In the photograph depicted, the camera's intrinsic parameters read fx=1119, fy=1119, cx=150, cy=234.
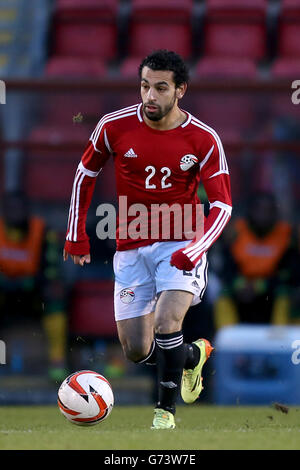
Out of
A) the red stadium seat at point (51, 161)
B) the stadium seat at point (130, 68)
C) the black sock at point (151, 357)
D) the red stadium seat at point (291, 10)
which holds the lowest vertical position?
the black sock at point (151, 357)

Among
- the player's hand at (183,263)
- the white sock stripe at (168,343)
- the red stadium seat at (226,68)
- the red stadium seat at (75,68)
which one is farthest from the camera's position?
the red stadium seat at (75,68)

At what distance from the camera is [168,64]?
5844 millimetres

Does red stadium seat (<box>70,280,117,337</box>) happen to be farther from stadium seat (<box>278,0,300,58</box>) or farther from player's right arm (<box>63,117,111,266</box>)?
stadium seat (<box>278,0,300,58</box>)

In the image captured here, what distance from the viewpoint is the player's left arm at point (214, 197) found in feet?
18.8

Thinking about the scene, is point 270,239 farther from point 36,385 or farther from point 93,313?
point 36,385

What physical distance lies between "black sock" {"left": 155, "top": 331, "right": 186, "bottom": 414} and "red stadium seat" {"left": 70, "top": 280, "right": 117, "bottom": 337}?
264 centimetres

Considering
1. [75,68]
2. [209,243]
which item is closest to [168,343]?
[209,243]

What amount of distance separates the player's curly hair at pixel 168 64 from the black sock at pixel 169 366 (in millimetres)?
1340

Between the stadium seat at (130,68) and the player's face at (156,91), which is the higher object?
the stadium seat at (130,68)

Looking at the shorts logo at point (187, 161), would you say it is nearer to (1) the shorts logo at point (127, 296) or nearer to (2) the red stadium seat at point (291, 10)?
(1) the shorts logo at point (127, 296)

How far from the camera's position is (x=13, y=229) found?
8508 mm

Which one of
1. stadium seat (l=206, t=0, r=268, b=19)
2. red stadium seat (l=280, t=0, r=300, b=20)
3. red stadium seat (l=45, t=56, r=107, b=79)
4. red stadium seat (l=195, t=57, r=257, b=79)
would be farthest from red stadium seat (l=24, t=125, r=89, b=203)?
red stadium seat (l=280, t=0, r=300, b=20)

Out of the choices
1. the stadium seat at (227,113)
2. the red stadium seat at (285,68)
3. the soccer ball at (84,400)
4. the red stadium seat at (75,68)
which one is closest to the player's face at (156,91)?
the soccer ball at (84,400)
